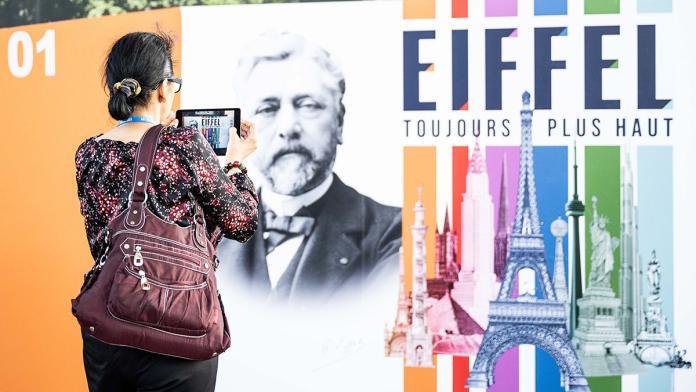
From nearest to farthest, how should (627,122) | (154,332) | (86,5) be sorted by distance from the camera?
(154,332), (627,122), (86,5)

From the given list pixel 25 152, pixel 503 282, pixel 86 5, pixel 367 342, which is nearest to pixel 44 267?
pixel 25 152

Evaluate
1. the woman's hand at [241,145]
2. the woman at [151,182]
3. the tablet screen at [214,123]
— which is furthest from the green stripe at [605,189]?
the woman at [151,182]

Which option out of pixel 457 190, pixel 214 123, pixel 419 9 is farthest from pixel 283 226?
pixel 214 123

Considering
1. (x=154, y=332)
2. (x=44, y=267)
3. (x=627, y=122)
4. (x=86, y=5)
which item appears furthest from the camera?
(x=86, y=5)

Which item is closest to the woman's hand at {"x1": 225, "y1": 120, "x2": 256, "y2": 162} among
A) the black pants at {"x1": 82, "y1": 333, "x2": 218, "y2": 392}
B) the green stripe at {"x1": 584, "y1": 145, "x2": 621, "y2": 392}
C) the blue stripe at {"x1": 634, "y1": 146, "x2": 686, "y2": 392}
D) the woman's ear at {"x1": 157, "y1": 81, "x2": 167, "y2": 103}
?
the woman's ear at {"x1": 157, "y1": 81, "x2": 167, "y2": 103}

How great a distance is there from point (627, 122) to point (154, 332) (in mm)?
2484

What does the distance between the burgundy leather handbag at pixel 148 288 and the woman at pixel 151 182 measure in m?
0.04

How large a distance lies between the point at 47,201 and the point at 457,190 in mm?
1881

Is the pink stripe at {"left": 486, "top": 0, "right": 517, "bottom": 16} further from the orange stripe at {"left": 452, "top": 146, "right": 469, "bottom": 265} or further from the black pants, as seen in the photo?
the black pants

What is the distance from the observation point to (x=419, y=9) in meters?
4.25

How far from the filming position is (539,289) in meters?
4.19

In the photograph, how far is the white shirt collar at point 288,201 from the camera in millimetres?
4410

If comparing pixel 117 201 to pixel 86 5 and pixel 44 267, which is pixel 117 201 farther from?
pixel 86 5

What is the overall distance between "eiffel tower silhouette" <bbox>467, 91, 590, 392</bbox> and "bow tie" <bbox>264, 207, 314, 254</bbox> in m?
0.88
